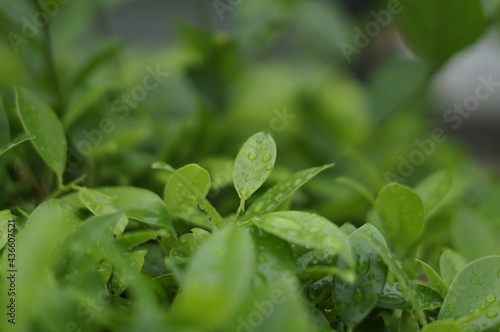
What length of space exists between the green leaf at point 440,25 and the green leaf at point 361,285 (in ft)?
1.39

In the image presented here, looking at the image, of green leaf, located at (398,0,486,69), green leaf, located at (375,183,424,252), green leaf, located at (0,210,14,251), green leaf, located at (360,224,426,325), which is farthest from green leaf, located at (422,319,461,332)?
green leaf, located at (398,0,486,69)

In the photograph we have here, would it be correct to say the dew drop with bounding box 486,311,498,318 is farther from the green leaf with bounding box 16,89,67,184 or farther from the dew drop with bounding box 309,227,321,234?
the green leaf with bounding box 16,89,67,184

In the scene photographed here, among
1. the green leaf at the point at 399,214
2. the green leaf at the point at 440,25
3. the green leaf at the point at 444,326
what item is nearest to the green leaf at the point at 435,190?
the green leaf at the point at 399,214

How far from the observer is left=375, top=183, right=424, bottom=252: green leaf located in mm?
432

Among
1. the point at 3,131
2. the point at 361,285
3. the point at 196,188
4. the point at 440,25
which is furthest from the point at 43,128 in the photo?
the point at 440,25

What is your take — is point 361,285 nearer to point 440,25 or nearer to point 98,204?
point 98,204

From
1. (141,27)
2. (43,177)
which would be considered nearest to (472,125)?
(141,27)

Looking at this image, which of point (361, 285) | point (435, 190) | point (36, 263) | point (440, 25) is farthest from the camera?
point (440, 25)

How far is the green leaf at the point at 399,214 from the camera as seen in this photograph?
43 cm

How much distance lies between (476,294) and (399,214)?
0.28ft

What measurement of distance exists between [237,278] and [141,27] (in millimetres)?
2667

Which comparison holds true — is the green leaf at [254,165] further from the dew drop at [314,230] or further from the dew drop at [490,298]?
the dew drop at [490,298]

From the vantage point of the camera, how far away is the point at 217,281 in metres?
0.28

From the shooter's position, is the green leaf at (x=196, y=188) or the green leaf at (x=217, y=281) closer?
the green leaf at (x=217, y=281)
